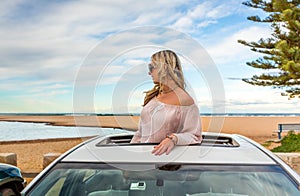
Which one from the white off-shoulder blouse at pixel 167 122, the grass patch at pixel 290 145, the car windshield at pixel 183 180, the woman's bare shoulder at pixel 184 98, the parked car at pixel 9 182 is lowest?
the grass patch at pixel 290 145

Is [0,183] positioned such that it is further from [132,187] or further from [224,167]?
[224,167]

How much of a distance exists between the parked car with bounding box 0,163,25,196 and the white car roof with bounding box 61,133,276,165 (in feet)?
1.67

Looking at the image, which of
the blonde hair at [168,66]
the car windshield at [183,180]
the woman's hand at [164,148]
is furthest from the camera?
the blonde hair at [168,66]

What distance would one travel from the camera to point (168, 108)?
3162 mm

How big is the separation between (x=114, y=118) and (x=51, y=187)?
3.70 feet

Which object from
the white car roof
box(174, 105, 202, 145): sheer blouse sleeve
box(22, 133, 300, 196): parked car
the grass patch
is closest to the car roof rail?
box(174, 105, 202, 145): sheer blouse sleeve

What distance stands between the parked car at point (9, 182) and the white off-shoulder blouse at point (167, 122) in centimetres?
93

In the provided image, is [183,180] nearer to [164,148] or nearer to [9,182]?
[164,148]

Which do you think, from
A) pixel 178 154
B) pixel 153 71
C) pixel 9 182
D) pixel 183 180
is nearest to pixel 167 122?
pixel 153 71

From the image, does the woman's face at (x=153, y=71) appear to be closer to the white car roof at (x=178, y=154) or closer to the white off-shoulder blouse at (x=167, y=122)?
the white off-shoulder blouse at (x=167, y=122)

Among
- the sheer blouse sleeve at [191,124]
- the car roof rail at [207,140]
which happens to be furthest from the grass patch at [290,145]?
the sheer blouse sleeve at [191,124]

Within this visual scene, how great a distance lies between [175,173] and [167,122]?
2.46 ft

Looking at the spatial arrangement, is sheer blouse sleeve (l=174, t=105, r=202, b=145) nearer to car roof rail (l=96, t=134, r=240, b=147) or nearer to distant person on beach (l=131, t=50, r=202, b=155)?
distant person on beach (l=131, t=50, r=202, b=155)

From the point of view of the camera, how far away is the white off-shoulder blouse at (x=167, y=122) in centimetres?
296
